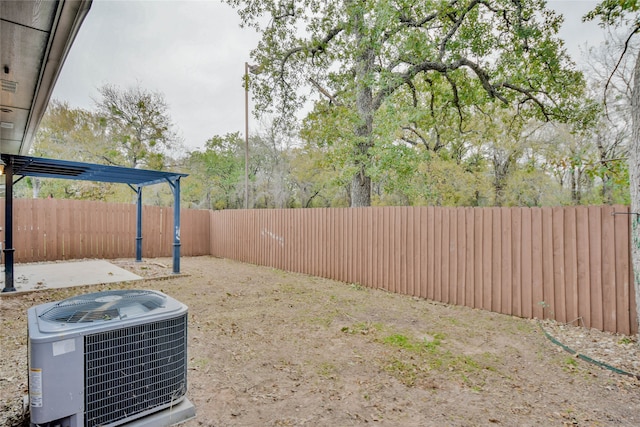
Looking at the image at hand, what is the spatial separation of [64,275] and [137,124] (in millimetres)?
11871

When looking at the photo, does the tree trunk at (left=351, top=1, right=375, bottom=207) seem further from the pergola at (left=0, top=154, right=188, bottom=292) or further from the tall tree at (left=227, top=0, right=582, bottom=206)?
the pergola at (left=0, top=154, right=188, bottom=292)

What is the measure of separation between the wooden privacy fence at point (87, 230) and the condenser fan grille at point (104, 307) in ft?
31.2

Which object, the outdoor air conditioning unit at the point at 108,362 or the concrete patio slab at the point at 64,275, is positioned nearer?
the outdoor air conditioning unit at the point at 108,362

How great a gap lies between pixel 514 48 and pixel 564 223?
5711 mm

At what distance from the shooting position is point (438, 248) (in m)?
5.59

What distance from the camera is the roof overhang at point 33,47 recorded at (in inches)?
90.2

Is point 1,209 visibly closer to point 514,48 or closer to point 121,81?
point 121,81

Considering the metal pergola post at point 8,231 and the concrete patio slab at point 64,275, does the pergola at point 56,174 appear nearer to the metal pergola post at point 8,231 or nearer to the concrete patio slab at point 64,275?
the metal pergola post at point 8,231

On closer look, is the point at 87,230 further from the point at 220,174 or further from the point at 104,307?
the point at 220,174

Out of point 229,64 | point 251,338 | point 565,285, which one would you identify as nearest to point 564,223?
point 565,285

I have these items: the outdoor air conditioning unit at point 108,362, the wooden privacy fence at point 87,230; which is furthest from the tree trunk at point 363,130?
the outdoor air conditioning unit at point 108,362

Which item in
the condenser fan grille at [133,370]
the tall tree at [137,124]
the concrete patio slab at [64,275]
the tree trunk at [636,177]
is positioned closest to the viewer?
the condenser fan grille at [133,370]

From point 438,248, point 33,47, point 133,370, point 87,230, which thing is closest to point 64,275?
point 87,230

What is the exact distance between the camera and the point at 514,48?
7.84 metres
